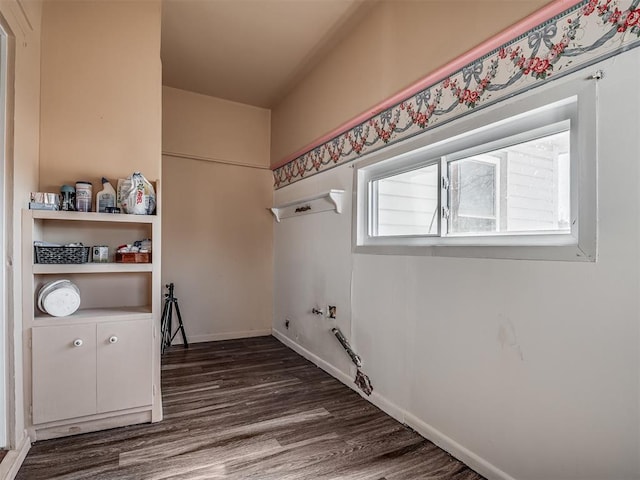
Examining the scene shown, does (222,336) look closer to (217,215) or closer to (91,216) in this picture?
(217,215)

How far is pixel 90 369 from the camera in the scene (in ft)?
6.54

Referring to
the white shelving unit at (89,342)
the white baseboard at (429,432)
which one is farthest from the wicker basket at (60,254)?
the white baseboard at (429,432)

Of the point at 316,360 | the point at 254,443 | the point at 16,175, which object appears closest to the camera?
the point at 16,175

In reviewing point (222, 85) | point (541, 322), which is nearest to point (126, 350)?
point (541, 322)

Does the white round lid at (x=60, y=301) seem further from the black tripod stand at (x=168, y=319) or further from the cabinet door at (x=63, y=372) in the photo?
the black tripod stand at (x=168, y=319)

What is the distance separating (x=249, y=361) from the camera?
324 cm

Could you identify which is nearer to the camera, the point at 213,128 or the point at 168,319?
the point at 168,319

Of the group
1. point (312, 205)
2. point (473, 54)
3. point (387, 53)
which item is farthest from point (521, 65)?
point (312, 205)

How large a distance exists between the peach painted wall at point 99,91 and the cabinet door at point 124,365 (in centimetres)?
96

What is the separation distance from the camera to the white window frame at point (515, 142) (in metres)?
1.28

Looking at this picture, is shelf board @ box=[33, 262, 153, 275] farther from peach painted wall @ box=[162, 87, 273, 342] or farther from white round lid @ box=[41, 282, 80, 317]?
peach painted wall @ box=[162, 87, 273, 342]

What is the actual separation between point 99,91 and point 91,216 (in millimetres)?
829

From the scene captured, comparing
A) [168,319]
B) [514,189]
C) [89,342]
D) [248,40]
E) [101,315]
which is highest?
[248,40]

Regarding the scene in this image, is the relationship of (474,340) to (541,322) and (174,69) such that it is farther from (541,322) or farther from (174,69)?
(174,69)
